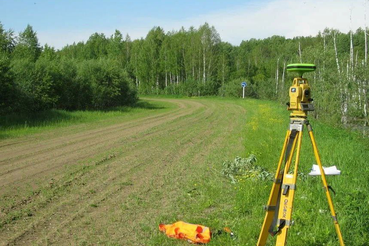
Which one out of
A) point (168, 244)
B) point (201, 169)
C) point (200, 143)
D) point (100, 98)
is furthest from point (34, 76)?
point (168, 244)

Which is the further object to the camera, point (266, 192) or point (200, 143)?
point (200, 143)

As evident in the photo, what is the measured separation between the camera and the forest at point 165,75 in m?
21.1

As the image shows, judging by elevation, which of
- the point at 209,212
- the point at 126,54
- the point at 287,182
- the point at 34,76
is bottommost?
the point at 209,212

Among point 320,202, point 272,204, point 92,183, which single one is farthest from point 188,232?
point 92,183

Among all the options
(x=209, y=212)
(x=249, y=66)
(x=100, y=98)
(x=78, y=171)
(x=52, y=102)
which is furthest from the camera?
(x=249, y=66)

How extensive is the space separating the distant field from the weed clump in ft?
0.58

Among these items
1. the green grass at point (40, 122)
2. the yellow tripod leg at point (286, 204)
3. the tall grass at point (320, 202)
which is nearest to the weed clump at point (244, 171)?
the tall grass at point (320, 202)

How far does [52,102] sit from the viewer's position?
73.6 ft

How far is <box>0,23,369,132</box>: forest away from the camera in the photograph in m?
21.1

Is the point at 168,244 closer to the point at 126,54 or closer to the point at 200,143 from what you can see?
the point at 200,143

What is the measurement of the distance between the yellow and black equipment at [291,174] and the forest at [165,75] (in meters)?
16.7

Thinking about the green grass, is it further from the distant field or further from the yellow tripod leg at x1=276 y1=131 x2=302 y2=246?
the yellow tripod leg at x1=276 y1=131 x2=302 y2=246

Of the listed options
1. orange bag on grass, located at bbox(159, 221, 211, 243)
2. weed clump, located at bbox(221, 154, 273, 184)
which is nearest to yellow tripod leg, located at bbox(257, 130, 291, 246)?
orange bag on grass, located at bbox(159, 221, 211, 243)

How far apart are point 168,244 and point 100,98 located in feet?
78.9
